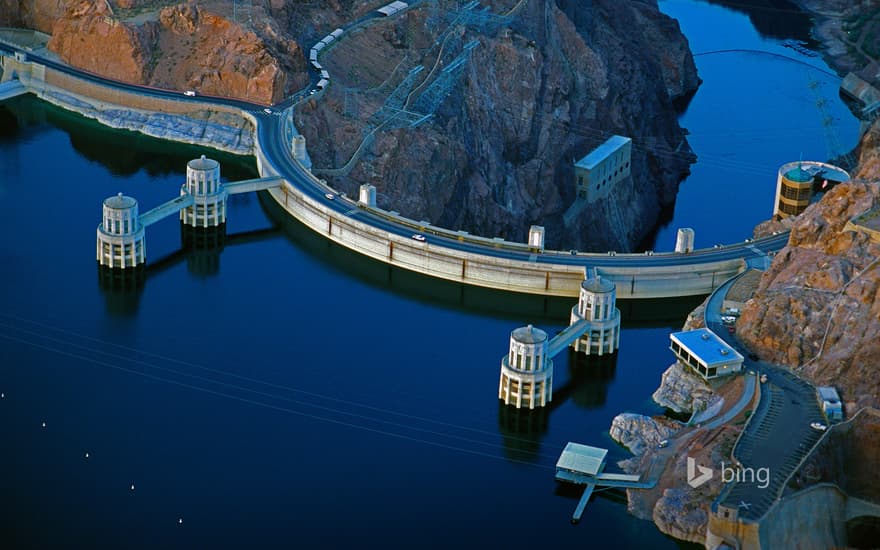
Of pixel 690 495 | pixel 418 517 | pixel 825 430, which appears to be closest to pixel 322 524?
pixel 418 517

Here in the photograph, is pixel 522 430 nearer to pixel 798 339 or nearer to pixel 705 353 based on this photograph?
pixel 705 353

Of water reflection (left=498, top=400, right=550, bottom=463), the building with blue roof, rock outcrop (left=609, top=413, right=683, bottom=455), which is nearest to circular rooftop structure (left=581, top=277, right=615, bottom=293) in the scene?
the building with blue roof

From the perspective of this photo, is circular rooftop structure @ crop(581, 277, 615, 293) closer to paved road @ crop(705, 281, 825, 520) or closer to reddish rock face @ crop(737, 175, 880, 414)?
reddish rock face @ crop(737, 175, 880, 414)

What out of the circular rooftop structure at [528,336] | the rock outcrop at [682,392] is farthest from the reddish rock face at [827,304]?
the circular rooftop structure at [528,336]

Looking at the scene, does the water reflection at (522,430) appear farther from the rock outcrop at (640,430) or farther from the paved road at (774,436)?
the paved road at (774,436)

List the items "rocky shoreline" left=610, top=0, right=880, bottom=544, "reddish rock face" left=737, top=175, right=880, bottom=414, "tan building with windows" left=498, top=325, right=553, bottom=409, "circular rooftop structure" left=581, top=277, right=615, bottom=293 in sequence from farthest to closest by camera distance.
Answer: "circular rooftop structure" left=581, top=277, right=615, bottom=293 → "tan building with windows" left=498, top=325, right=553, bottom=409 → "reddish rock face" left=737, top=175, right=880, bottom=414 → "rocky shoreline" left=610, top=0, right=880, bottom=544
